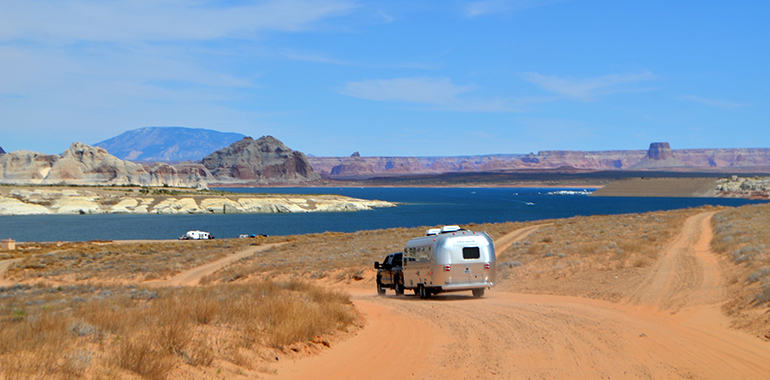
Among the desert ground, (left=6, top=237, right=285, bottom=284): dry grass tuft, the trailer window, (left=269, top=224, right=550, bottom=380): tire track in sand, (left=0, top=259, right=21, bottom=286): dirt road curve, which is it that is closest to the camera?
the desert ground

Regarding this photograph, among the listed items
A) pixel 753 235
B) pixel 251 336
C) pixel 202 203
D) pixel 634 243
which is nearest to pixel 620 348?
pixel 251 336

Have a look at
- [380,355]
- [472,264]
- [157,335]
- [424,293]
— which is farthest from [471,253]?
[157,335]

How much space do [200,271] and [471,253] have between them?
23.2m

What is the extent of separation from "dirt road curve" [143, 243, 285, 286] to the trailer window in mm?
17387

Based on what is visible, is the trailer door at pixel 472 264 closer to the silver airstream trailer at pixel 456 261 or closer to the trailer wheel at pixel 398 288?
the silver airstream trailer at pixel 456 261

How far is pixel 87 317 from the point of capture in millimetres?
10180

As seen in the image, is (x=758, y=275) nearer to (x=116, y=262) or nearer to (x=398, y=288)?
(x=398, y=288)

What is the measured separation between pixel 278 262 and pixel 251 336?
90.7ft

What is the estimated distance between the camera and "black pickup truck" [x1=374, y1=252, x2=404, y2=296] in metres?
22.9

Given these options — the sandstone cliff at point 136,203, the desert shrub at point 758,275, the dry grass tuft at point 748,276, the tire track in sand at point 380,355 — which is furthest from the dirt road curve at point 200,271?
the sandstone cliff at point 136,203

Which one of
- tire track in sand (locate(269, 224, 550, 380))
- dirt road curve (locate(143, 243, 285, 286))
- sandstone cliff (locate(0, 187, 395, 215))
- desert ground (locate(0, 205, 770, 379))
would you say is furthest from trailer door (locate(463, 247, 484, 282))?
sandstone cliff (locate(0, 187, 395, 215))

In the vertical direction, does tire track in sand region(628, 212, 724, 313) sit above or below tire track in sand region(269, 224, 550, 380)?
below

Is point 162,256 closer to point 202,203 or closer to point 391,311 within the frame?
point 391,311

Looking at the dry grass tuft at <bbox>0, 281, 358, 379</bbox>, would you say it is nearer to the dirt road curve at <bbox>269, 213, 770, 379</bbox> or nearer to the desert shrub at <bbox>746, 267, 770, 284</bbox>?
the dirt road curve at <bbox>269, 213, 770, 379</bbox>
